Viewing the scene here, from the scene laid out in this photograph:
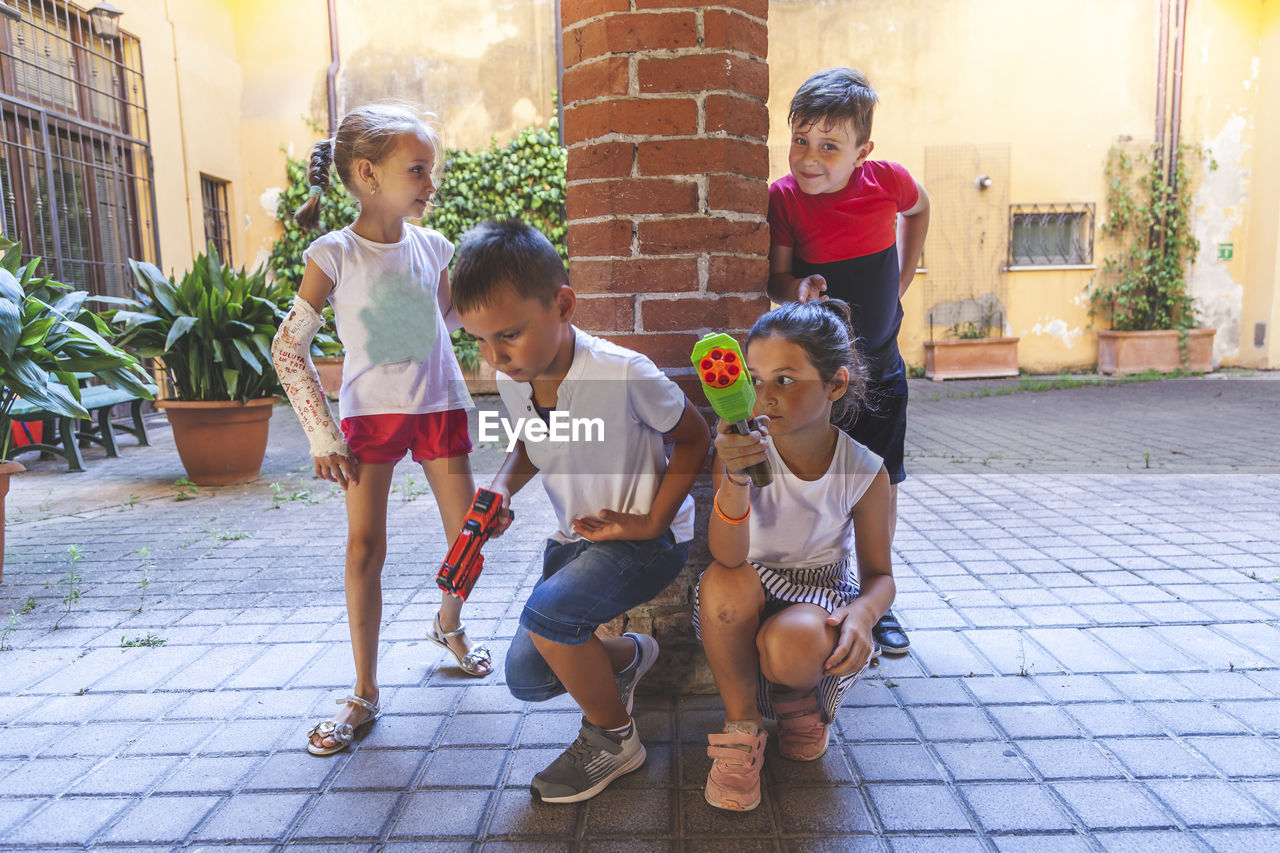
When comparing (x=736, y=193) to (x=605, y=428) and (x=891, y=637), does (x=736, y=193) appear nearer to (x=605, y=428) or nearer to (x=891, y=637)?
(x=605, y=428)

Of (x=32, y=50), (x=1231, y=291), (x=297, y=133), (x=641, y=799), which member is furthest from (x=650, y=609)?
(x=1231, y=291)

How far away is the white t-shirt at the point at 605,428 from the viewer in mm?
1800

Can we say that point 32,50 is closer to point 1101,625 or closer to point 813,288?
point 813,288

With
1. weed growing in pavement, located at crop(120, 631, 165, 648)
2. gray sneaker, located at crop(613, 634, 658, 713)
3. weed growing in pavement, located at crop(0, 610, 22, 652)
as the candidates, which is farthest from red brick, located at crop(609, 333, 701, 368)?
weed growing in pavement, located at crop(0, 610, 22, 652)

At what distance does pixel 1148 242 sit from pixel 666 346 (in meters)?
11.3

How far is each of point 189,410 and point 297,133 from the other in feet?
21.2

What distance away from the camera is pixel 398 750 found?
6.59 feet

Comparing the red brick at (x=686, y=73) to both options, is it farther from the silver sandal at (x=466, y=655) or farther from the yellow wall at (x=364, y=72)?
the yellow wall at (x=364, y=72)

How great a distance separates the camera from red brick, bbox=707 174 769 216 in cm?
214

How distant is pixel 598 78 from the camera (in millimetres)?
2154

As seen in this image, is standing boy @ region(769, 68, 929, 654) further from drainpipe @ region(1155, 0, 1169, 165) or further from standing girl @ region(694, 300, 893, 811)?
drainpipe @ region(1155, 0, 1169, 165)

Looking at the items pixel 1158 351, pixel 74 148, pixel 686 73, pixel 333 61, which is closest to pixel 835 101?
pixel 686 73

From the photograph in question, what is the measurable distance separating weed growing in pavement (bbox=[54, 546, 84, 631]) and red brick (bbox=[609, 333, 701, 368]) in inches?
91.3

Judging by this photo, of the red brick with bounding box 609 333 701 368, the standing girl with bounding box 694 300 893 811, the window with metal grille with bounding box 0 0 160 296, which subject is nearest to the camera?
the standing girl with bounding box 694 300 893 811
